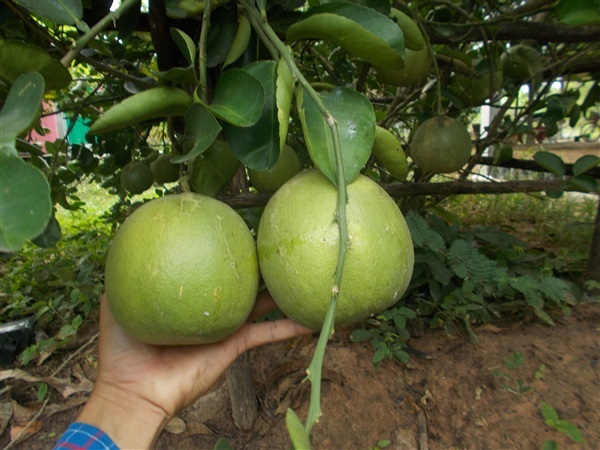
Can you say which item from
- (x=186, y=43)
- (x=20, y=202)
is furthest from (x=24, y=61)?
(x=20, y=202)

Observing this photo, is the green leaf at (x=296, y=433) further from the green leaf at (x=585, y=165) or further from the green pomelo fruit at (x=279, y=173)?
the green leaf at (x=585, y=165)

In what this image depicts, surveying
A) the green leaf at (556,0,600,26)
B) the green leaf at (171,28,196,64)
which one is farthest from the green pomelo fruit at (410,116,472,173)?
the green leaf at (171,28,196,64)

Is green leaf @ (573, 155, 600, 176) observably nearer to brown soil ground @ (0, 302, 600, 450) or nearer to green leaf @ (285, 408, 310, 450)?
brown soil ground @ (0, 302, 600, 450)

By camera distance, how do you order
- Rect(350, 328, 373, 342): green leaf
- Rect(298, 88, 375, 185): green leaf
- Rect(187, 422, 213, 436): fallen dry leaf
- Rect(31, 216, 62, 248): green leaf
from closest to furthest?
Rect(298, 88, 375, 185): green leaf → Rect(31, 216, 62, 248): green leaf → Rect(187, 422, 213, 436): fallen dry leaf → Rect(350, 328, 373, 342): green leaf

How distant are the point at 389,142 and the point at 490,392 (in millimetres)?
1206

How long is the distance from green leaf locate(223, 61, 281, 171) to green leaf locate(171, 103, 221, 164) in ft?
0.22

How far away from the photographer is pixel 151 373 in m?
1.04

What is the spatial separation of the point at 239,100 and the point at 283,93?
0.07 meters

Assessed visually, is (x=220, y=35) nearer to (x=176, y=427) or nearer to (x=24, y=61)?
(x=24, y=61)

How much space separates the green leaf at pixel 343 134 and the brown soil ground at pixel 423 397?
1231 millimetres

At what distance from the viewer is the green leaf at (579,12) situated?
0.99 m

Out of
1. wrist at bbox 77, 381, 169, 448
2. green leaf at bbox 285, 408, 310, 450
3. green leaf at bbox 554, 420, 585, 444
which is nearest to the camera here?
green leaf at bbox 285, 408, 310, 450

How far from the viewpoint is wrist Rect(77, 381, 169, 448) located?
0.95 m

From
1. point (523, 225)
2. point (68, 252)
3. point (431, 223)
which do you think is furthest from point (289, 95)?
point (523, 225)
